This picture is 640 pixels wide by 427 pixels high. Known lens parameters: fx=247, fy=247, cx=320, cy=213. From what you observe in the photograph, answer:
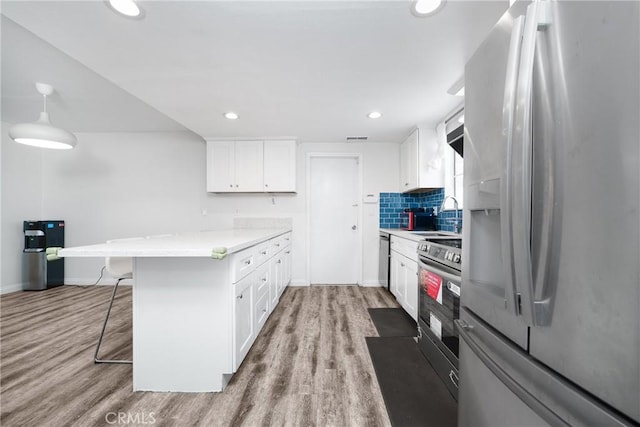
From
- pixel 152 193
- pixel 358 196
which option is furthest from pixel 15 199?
pixel 358 196

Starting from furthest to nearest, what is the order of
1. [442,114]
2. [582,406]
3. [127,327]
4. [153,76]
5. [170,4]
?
[442,114] < [127,327] < [153,76] < [170,4] < [582,406]

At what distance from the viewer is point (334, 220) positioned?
13.3ft

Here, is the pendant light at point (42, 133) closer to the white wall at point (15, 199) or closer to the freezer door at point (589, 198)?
the white wall at point (15, 199)

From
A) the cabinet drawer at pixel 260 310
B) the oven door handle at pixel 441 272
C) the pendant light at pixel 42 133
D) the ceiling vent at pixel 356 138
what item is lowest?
the cabinet drawer at pixel 260 310

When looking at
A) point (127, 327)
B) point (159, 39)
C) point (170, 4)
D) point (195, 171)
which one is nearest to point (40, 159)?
point (195, 171)

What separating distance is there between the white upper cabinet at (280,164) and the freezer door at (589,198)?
3.28 meters

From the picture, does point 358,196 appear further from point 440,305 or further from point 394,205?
point 440,305

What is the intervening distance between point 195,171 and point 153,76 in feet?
6.90

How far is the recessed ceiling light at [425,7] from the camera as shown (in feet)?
4.36

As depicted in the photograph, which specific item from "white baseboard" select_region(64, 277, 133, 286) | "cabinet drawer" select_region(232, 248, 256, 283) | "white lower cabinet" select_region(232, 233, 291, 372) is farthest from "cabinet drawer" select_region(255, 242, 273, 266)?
"white baseboard" select_region(64, 277, 133, 286)

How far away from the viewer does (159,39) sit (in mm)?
1622

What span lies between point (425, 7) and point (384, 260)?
117 inches

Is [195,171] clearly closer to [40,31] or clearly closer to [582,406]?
[40,31]

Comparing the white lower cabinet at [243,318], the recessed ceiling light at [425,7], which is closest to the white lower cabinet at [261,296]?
the white lower cabinet at [243,318]
